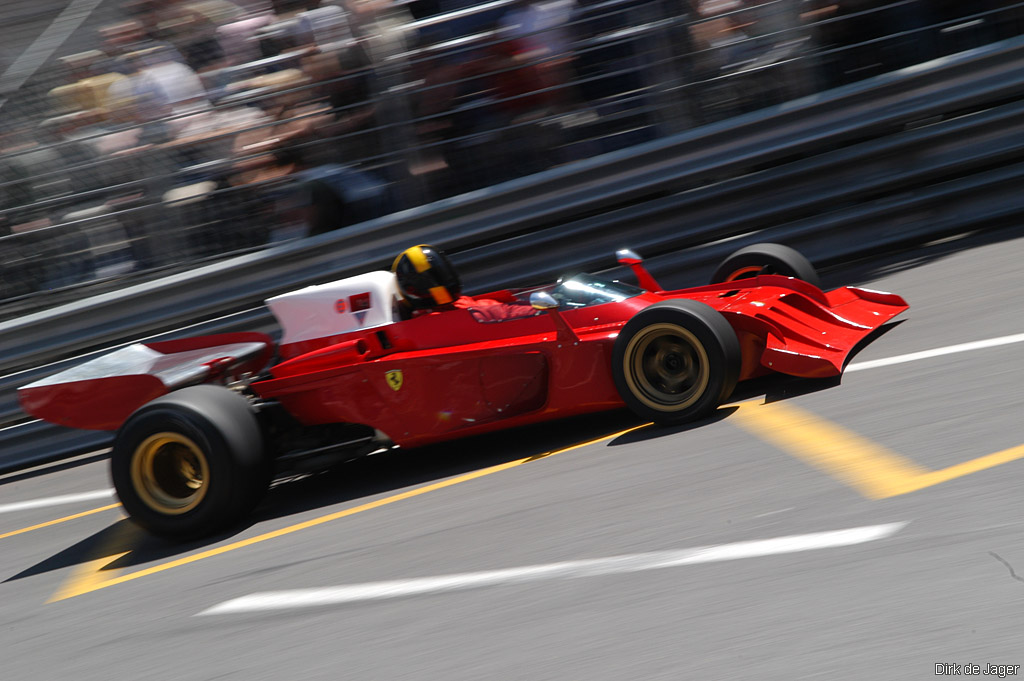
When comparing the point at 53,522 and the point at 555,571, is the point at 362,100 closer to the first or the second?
the point at 53,522

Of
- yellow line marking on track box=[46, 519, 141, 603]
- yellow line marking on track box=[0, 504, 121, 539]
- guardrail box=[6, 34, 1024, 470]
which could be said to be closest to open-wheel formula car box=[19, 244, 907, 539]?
yellow line marking on track box=[46, 519, 141, 603]

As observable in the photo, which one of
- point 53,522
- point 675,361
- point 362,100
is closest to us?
point 675,361

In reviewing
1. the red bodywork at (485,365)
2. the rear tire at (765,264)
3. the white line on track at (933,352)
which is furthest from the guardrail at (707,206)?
the white line on track at (933,352)

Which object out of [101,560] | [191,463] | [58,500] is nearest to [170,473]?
[191,463]

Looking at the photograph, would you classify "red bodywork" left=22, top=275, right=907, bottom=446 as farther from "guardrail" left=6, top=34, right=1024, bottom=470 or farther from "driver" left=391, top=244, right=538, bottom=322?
"guardrail" left=6, top=34, right=1024, bottom=470

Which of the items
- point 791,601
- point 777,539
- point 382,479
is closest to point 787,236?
point 382,479

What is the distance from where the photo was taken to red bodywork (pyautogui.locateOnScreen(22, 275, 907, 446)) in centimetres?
495

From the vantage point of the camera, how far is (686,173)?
23.9 feet

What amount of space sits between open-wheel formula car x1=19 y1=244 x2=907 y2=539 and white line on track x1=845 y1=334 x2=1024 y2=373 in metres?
0.14

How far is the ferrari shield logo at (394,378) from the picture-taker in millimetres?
5250

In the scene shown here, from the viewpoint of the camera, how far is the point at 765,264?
5.87 meters

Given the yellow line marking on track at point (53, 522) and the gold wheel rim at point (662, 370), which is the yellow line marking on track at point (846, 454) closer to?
the gold wheel rim at point (662, 370)

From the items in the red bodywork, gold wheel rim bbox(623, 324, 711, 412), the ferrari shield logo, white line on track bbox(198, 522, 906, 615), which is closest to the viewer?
white line on track bbox(198, 522, 906, 615)

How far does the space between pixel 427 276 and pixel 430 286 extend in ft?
0.18
